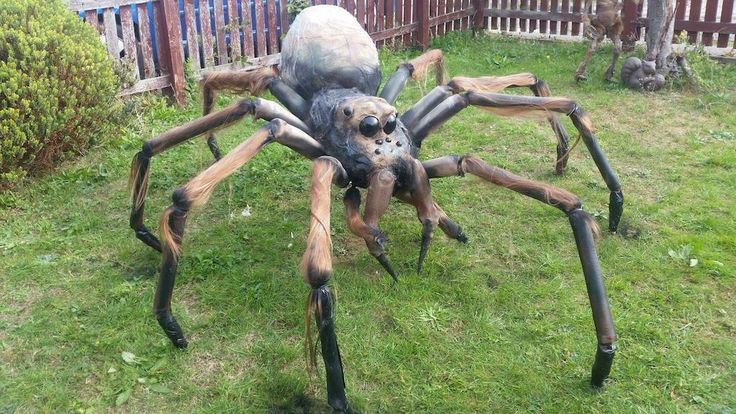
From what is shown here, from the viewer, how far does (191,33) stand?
7.24m

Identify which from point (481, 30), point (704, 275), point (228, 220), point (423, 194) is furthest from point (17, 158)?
point (481, 30)

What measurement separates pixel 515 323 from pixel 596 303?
74 centimetres

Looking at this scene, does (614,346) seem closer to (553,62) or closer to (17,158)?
(17,158)

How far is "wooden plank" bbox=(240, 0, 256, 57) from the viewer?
302 inches

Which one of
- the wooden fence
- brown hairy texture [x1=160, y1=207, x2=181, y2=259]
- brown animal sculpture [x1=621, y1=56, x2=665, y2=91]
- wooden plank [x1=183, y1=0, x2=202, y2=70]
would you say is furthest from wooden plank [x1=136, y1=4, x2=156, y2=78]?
brown animal sculpture [x1=621, y1=56, x2=665, y2=91]

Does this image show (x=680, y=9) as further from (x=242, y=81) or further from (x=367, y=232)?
(x=367, y=232)

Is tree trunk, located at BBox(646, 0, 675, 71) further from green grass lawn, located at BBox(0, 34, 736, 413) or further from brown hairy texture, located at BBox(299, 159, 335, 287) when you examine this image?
brown hairy texture, located at BBox(299, 159, 335, 287)

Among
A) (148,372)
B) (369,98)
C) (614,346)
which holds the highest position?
(369,98)

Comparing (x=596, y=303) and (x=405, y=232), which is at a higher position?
(x=596, y=303)

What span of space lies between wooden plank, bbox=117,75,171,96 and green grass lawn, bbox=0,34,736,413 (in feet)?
3.36

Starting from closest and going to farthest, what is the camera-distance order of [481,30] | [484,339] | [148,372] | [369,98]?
1. [148,372]
2. [484,339]
3. [369,98]
4. [481,30]

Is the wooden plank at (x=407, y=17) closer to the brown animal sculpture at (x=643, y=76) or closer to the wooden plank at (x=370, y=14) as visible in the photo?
the wooden plank at (x=370, y=14)

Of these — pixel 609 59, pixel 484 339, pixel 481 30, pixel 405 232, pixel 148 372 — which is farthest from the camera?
pixel 481 30

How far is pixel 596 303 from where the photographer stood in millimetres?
2994
